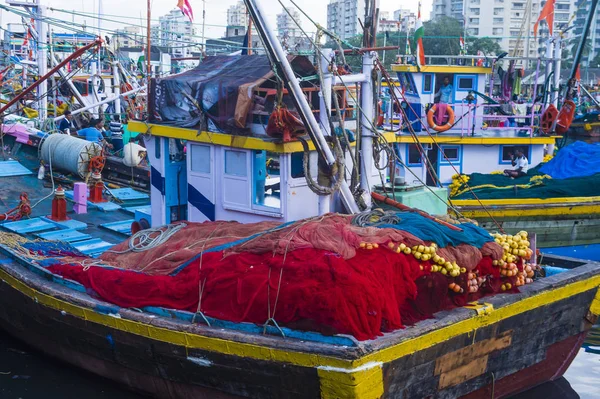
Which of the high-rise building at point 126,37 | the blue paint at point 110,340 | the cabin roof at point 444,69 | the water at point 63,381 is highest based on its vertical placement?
the high-rise building at point 126,37

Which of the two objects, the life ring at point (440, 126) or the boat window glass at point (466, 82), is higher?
the boat window glass at point (466, 82)

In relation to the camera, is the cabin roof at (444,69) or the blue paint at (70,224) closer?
the blue paint at (70,224)

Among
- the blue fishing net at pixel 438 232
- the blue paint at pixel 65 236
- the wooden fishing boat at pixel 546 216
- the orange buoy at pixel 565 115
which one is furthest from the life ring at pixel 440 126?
the blue fishing net at pixel 438 232

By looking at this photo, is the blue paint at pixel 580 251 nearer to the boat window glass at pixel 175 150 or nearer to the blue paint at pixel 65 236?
the boat window glass at pixel 175 150

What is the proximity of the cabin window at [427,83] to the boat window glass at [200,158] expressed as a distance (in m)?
9.34

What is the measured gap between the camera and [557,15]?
425ft

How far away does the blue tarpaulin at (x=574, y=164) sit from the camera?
16641 millimetres

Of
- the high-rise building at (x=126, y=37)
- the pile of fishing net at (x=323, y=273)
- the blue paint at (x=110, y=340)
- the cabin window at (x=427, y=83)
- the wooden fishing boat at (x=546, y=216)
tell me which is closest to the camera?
the pile of fishing net at (x=323, y=273)

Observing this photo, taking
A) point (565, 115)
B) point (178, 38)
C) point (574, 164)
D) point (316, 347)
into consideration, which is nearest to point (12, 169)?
point (316, 347)

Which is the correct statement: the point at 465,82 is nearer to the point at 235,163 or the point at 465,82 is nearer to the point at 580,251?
the point at 580,251

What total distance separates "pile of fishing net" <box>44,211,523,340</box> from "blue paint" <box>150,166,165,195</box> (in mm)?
2162

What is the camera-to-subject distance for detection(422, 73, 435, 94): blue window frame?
18.4m

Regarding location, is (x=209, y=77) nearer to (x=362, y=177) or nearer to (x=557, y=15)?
(x=362, y=177)

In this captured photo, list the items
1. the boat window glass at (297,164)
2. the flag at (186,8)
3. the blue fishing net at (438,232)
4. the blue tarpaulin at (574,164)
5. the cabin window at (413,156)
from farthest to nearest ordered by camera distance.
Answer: the flag at (186,8), the cabin window at (413,156), the blue tarpaulin at (574,164), the boat window glass at (297,164), the blue fishing net at (438,232)
